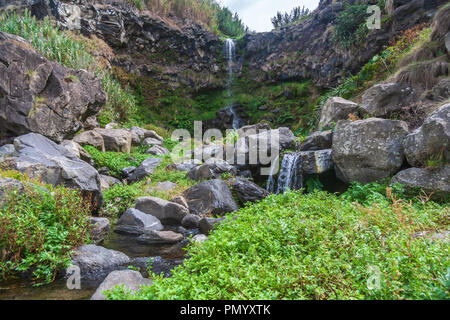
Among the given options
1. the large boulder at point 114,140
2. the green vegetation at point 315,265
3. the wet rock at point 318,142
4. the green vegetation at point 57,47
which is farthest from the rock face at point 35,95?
the wet rock at point 318,142

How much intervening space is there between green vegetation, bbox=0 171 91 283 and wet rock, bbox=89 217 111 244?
1.93 feet

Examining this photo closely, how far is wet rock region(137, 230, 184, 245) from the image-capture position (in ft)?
18.7

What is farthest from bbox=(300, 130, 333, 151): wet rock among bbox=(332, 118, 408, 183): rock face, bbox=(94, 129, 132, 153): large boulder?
bbox=(94, 129, 132, 153): large boulder

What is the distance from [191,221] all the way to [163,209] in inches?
37.7

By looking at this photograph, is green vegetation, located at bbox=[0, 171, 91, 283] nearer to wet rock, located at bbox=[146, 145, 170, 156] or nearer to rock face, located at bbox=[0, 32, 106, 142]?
rock face, located at bbox=[0, 32, 106, 142]

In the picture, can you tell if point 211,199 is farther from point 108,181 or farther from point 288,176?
point 108,181

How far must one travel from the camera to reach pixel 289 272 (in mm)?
2527

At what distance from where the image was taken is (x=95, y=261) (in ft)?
13.6

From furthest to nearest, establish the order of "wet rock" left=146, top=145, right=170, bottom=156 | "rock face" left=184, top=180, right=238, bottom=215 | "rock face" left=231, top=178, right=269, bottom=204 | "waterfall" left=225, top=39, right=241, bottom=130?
"waterfall" left=225, top=39, right=241, bottom=130 < "wet rock" left=146, top=145, right=170, bottom=156 < "rock face" left=231, top=178, right=269, bottom=204 < "rock face" left=184, top=180, right=238, bottom=215

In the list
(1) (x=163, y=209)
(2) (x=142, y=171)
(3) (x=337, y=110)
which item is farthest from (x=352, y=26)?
(1) (x=163, y=209)

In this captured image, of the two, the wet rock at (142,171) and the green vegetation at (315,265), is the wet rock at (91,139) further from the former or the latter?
the green vegetation at (315,265)

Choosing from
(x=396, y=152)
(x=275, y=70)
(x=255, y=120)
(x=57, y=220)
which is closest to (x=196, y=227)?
(x=57, y=220)

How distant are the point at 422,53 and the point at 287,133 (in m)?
5.85

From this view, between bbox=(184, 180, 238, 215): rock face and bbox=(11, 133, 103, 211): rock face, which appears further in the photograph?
bbox=(184, 180, 238, 215): rock face
